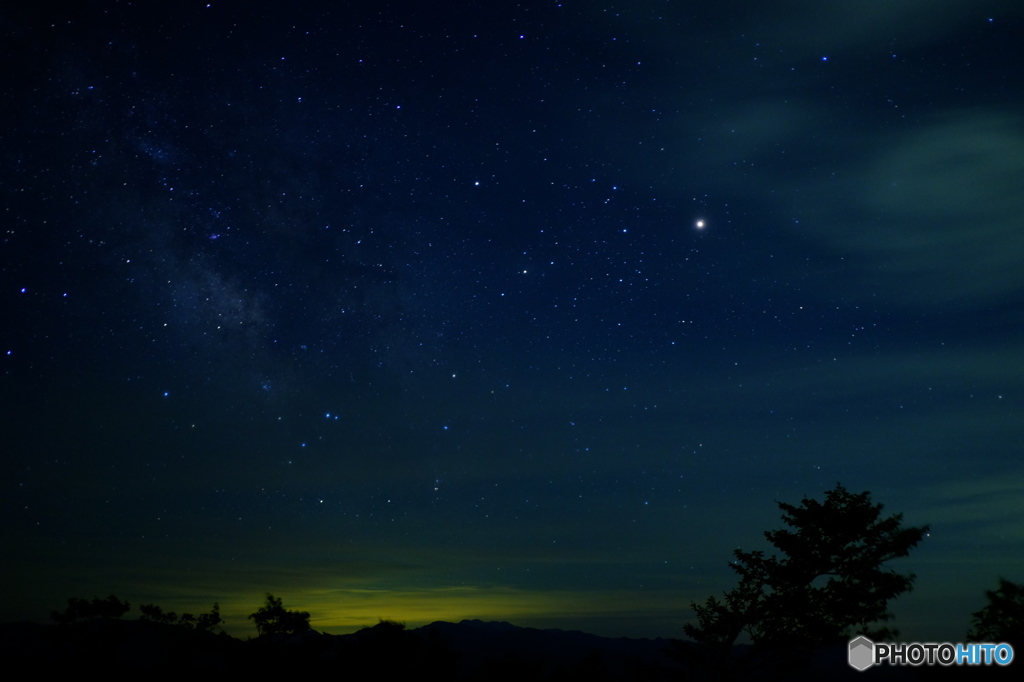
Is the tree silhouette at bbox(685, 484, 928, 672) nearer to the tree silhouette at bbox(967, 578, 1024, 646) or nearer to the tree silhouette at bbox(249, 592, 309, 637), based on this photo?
the tree silhouette at bbox(967, 578, 1024, 646)

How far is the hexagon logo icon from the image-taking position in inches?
609

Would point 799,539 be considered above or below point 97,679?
above

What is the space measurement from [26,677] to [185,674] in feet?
17.1

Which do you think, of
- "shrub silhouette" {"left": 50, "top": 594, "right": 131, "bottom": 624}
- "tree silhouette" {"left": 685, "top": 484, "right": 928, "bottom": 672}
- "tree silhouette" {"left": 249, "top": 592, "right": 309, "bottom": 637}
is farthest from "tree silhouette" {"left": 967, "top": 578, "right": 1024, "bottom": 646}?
"shrub silhouette" {"left": 50, "top": 594, "right": 131, "bottom": 624}

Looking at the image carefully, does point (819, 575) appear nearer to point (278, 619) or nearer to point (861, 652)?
point (861, 652)

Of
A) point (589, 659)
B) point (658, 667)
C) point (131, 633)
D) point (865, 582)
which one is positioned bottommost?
point (131, 633)

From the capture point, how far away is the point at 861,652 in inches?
625

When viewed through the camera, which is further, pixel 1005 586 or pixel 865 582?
pixel 865 582

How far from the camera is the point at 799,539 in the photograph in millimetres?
17234

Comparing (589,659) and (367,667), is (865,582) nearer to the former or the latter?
(589,659)

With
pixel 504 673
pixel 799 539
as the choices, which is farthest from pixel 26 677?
pixel 799 539

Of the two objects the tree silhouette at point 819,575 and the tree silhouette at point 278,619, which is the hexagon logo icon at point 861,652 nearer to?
the tree silhouette at point 819,575

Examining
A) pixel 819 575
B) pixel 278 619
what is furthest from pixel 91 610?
pixel 819 575

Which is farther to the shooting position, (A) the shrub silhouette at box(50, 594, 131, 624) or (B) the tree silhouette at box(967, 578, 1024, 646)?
(A) the shrub silhouette at box(50, 594, 131, 624)
